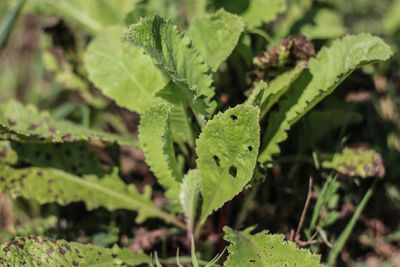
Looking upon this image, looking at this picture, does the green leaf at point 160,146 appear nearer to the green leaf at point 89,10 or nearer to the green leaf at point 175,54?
the green leaf at point 175,54

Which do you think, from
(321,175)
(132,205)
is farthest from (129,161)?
(321,175)

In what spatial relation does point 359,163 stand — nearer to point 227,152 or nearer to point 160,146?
point 227,152

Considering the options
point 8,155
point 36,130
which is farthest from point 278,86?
point 8,155

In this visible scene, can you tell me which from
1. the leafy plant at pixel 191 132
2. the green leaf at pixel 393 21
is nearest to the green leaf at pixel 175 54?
the leafy plant at pixel 191 132

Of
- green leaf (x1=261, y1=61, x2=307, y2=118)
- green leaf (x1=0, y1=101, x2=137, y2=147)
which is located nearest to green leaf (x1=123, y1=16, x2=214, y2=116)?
green leaf (x1=261, y1=61, x2=307, y2=118)

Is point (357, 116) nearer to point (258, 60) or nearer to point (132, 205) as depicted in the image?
point (258, 60)
